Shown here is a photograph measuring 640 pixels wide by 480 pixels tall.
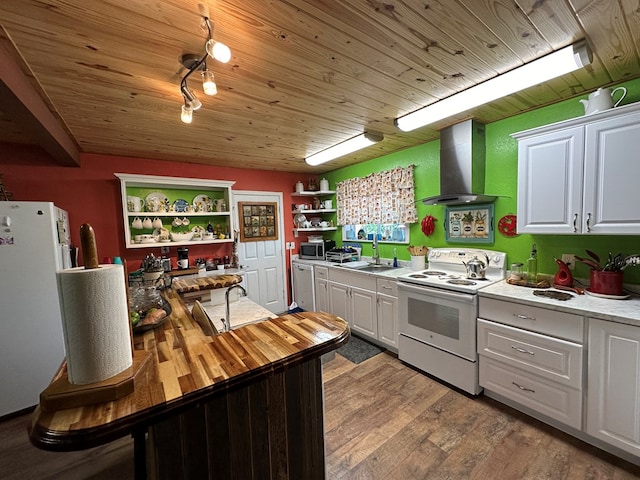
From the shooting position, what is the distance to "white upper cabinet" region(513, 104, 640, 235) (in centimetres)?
167

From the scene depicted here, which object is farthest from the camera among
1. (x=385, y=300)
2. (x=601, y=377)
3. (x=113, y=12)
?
(x=385, y=300)

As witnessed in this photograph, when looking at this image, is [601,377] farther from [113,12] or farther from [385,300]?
[113,12]

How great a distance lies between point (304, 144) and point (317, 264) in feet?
5.57

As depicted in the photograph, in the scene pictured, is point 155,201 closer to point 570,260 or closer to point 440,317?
point 440,317

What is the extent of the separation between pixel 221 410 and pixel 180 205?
3221 mm

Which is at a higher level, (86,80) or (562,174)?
(86,80)

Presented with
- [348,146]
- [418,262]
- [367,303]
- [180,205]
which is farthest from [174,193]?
[418,262]

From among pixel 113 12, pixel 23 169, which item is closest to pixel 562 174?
pixel 113 12

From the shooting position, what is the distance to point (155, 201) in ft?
10.7

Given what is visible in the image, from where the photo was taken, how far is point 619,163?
170cm

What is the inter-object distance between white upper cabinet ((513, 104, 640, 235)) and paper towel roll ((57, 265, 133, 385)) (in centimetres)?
262

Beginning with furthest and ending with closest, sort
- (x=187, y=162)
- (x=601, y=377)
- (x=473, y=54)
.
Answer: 1. (x=187, y=162)
2. (x=601, y=377)
3. (x=473, y=54)

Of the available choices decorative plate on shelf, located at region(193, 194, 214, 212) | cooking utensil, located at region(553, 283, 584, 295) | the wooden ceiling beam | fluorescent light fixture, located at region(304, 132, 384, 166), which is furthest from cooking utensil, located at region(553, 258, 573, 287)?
decorative plate on shelf, located at region(193, 194, 214, 212)

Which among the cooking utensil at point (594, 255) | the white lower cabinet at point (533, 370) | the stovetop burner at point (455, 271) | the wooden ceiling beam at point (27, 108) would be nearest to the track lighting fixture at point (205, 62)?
the wooden ceiling beam at point (27, 108)
